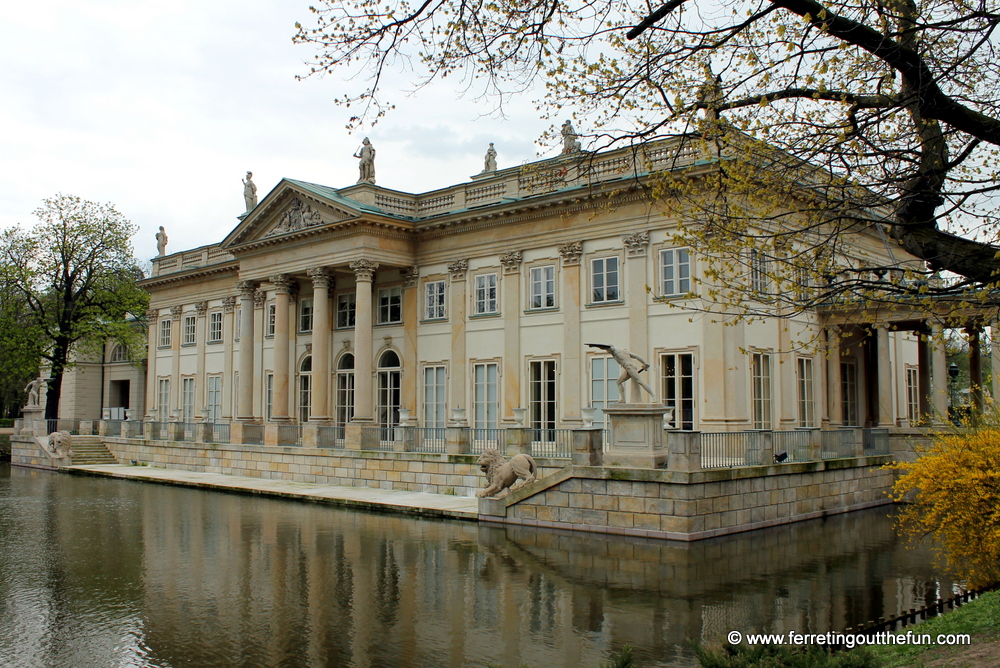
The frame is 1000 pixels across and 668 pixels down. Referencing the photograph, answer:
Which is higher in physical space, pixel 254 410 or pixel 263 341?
pixel 263 341

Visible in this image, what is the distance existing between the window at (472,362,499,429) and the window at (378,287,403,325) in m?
4.17

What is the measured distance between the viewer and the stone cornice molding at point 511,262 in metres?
27.1

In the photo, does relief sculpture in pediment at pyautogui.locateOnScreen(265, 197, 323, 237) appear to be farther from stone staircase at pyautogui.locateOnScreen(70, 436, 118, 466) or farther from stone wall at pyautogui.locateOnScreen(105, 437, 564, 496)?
stone staircase at pyautogui.locateOnScreen(70, 436, 118, 466)

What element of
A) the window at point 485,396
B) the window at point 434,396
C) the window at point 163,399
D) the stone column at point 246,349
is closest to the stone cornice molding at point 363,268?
the window at point 434,396

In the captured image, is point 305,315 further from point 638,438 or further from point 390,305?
point 638,438

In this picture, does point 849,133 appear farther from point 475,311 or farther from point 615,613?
point 475,311

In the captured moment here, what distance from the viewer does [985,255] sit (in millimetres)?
8164

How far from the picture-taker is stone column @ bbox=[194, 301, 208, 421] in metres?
40.2

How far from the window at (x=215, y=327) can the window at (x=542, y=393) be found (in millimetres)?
19411

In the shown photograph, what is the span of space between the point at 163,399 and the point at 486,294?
22927 millimetres

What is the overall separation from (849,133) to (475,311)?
67.7 feet

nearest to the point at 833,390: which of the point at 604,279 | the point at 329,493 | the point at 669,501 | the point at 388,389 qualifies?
the point at 604,279

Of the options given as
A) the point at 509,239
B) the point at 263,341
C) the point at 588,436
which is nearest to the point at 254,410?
the point at 263,341

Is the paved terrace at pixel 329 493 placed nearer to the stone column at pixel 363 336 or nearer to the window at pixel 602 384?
the stone column at pixel 363 336
